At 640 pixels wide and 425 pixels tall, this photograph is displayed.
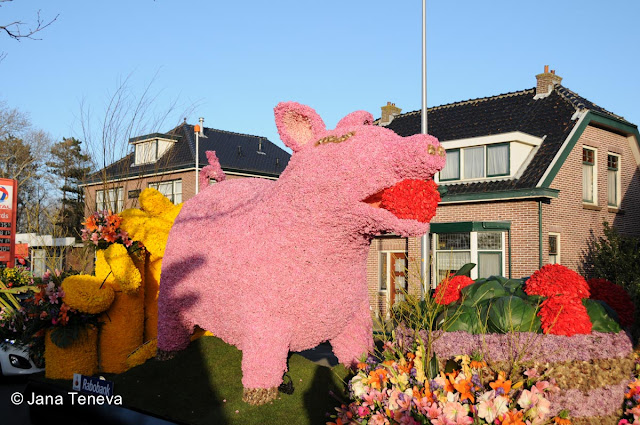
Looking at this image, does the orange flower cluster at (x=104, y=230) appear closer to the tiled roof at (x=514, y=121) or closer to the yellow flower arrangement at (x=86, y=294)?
the yellow flower arrangement at (x=86, y=294)

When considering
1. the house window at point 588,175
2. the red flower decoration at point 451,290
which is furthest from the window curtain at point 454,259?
the red flower decoration at point 451,290

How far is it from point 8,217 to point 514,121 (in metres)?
14.7

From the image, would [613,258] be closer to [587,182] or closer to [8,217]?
[587,182]

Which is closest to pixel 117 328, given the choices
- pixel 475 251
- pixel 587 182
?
pixel 475 251

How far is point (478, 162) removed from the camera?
1466 centimetres

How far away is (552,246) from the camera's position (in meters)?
13.6

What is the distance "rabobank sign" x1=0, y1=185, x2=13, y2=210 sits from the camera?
1673 cm

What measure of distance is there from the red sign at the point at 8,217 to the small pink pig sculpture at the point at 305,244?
13.3 meters

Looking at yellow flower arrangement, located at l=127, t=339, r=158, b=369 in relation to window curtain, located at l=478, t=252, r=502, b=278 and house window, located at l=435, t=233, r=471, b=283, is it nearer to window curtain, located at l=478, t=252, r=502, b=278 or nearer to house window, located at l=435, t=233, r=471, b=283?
house window, located at l=435, t=233, r=471, b=283

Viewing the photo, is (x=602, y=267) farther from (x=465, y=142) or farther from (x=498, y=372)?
(x=498, y=372)

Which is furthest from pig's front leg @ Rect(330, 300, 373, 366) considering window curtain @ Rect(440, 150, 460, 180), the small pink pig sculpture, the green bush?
window curtain @ Rect(440, 150, 460, 180)

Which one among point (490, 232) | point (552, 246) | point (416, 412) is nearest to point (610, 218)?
point (552, 246)

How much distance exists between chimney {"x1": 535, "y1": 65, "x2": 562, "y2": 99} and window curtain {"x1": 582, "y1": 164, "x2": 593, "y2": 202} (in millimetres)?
2327

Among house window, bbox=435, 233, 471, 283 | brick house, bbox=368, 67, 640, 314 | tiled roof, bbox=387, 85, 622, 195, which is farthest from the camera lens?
house window, bbox=435, 233, 471, 283
